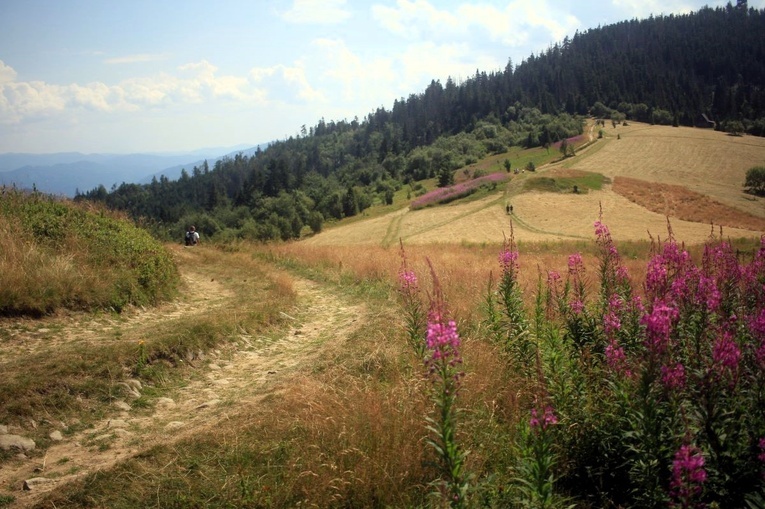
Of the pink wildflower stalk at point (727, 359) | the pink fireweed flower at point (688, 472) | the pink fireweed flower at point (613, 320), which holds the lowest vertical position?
the pink fireweed flower at point (688, 472)

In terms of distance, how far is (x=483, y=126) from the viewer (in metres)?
150

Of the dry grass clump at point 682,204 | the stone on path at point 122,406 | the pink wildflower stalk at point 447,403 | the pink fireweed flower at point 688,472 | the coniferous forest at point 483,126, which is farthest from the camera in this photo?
the coniferous forest at point 483,126

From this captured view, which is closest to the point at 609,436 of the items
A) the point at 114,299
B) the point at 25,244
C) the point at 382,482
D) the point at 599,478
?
the point at 599,478

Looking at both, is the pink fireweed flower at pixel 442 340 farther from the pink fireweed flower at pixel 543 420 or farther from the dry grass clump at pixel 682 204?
the dry grass clump at pixel 682 204

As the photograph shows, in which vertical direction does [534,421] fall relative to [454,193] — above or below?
below

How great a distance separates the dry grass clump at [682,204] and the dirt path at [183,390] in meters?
45.5

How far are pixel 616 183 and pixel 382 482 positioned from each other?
240 ft

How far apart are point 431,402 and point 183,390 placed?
4661 millimetres

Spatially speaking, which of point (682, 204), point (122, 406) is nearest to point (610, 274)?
point (122, 406)

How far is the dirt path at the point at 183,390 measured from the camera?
17.1ft

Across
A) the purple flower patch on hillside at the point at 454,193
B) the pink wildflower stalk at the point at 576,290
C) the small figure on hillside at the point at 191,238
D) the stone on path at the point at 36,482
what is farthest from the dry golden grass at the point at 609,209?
the stone on path at the point at 36,482

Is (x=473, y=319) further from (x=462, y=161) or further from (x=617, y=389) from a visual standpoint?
(x=462, y=161)

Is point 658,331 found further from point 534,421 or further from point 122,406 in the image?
point 122,406

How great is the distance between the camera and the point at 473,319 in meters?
9.16
